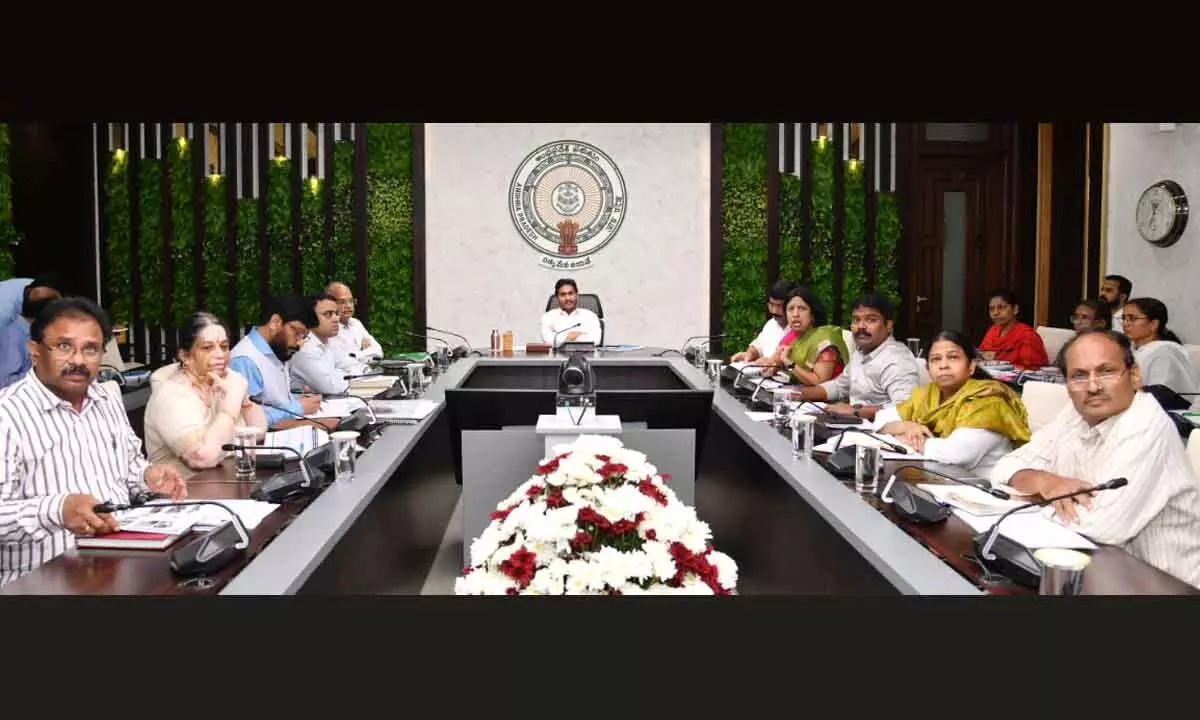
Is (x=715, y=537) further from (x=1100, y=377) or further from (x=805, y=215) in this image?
(x=805, y=215)

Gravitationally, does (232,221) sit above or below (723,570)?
above

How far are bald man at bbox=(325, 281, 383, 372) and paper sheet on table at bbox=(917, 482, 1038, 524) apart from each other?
3.89 metres

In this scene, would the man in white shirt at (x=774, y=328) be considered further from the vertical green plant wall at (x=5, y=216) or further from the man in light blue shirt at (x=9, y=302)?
the vertical green plant wall at (x=5, y=216)

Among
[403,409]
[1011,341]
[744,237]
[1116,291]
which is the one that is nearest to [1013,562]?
[403,409]

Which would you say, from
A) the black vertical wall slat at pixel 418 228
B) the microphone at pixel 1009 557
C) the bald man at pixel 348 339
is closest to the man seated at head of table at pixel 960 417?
the microphone at pixel 1009 557

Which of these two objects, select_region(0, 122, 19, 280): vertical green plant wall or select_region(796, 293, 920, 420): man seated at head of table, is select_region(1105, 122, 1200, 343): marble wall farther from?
select_region(0, 122, 19, 280): vertical green plant wall

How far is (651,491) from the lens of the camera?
77.4 inches

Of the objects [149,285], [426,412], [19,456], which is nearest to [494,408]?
[426,412]

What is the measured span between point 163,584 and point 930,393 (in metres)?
2.39

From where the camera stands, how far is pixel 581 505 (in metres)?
1.83

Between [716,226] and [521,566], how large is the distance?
22.9ft

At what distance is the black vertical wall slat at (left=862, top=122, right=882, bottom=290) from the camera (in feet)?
27.4

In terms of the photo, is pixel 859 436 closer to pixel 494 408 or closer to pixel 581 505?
pixel 581 505

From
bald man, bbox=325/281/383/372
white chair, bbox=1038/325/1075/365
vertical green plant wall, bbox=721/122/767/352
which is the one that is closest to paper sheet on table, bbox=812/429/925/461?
bald man, bbox=325/281/383/372
